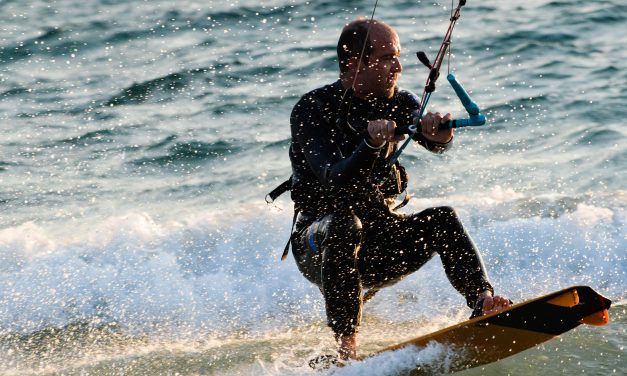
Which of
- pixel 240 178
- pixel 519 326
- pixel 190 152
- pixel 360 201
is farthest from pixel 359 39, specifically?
pixel 190 152

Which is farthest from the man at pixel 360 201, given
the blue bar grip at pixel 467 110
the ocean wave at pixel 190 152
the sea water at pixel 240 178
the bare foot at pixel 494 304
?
the ocean wave at pixel 190 152

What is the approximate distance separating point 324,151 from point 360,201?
14.5 inches

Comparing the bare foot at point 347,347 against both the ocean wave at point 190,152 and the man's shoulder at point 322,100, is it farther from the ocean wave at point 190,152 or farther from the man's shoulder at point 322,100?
the ocean wave at point 190,152

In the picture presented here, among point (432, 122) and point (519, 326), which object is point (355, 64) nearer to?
point (432, 122)

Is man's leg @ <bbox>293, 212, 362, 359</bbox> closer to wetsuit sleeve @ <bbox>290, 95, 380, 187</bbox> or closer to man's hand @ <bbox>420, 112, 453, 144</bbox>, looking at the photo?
wetsuit sleeve @ <bbox>290, 95, 380, 187</bbox>

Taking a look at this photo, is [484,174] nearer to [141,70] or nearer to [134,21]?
[141,70]

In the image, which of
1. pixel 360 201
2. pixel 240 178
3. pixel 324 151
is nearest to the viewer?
pixel 324 151

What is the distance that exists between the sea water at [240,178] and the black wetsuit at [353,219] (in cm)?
41

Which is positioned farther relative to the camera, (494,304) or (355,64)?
(355,64)

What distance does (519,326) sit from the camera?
14.4 feet

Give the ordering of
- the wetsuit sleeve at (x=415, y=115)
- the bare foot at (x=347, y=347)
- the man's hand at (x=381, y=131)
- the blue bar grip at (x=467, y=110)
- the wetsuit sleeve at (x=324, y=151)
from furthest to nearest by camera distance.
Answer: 1. the wetsuit sleeve at (x=415, y=115)
2. the bare foot at (x=347, y=347)
3. the wetsuit sleeve at (x=324, y=151)
4. the man's hand at (x=381, y=131)
5. the blue bar grip at (x=467, y=110)

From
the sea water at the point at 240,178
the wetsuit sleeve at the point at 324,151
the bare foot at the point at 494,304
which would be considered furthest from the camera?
the sea water at the point at 240,178

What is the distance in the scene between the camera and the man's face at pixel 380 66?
4543 millimetres

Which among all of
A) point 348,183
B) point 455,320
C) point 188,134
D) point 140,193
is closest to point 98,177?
point 140,193
